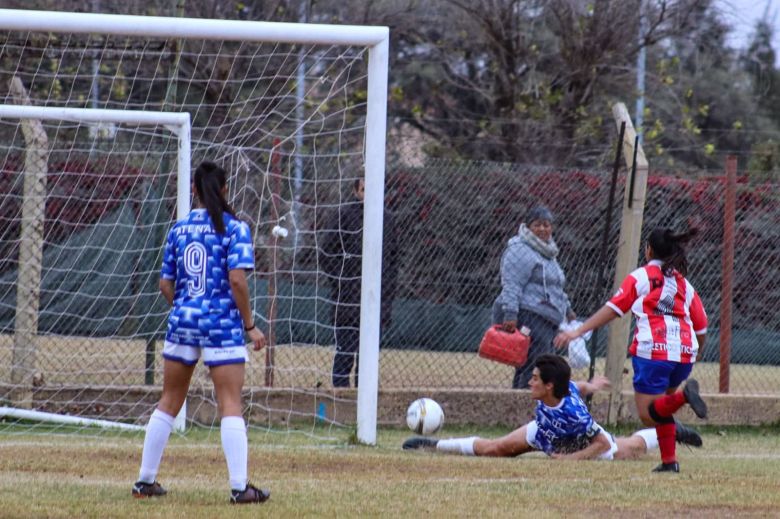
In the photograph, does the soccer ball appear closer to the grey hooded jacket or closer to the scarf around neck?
the grey hooded jacket

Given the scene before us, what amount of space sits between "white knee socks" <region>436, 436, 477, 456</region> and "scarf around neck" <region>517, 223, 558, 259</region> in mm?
2294

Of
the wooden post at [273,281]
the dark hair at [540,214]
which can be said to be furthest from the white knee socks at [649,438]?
the wooden post at [273,281]

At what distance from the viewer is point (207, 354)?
20.9 ft

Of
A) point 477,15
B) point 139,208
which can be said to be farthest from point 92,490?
point 477,15

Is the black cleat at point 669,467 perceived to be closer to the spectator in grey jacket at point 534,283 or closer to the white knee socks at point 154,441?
the spectator in grey jacket at point 534,283

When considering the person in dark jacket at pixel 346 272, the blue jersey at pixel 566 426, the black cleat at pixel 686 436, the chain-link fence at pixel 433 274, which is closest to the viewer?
the blue jersey at pixel 566 426

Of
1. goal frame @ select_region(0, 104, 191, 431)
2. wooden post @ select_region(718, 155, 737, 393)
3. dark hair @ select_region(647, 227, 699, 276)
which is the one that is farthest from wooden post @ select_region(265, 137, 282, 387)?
wooden post @ select_region(718, 155, 737, 393)

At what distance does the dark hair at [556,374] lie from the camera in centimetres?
893

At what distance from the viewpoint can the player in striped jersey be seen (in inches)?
332

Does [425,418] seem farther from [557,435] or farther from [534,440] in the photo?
[557,435]

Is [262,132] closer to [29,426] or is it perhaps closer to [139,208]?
[139,208]

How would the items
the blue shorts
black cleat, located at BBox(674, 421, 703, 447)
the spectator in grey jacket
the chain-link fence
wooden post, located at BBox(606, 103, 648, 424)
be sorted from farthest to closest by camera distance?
wooden post, located at BBox(606, 103, 648, 424)
the spectator in grey jacket
the chain-link fence
black cleat, located at BBox(674, 421, 703, 447)
the blue shorts

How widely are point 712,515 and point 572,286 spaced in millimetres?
5764

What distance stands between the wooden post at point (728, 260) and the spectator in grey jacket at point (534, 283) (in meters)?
1.63
